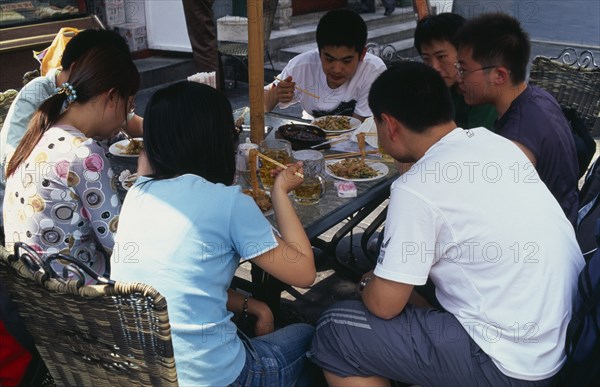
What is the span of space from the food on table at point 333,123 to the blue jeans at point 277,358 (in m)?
1.52

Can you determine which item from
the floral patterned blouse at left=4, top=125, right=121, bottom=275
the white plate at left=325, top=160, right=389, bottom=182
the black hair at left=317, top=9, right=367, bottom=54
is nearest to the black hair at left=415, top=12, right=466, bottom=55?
the black hair at left=317, top=9, right=367, bottom=54

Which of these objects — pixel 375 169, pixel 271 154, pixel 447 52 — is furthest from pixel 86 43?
pixel 447 52

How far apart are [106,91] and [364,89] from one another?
2121mm

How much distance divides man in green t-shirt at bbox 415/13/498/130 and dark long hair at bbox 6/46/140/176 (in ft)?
6.48

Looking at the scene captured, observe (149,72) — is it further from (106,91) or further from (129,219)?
(129,219)

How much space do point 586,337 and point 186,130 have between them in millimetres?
1354

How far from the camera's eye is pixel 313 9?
30.8 ft

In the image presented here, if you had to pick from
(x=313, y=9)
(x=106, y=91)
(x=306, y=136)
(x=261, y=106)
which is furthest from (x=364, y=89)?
(x=313, y=9)

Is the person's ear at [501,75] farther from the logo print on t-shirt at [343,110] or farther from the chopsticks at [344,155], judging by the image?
the logo print on t-shirt at [343,110]

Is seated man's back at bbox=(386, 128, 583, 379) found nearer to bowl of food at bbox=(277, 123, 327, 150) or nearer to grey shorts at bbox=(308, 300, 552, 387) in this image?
grey shorts at bbox=(308, 300, 552, 387)

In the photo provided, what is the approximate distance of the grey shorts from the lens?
1815mm

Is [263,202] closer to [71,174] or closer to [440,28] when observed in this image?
[71,174]

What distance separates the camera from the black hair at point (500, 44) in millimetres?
2588

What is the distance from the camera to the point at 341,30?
3600mm
